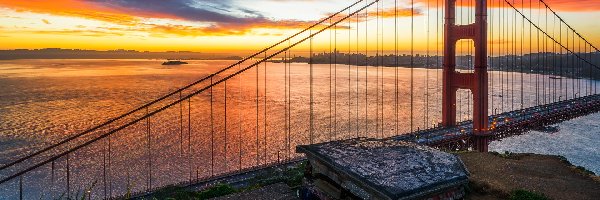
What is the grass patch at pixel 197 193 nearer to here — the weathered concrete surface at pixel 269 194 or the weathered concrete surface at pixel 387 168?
the weathered concrete surface at pixel 269 194

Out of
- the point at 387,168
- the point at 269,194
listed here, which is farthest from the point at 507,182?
the point at 269,194

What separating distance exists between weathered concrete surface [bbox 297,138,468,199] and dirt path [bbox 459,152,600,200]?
3932 mm

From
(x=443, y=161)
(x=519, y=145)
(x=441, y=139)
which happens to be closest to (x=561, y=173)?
(x=443, y=161)

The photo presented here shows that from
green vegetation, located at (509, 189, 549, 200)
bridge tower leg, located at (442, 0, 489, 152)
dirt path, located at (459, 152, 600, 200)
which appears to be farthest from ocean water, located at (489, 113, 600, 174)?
green vegetation, located at (509, 189, 549, 200)

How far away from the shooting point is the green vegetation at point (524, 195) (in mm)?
11672

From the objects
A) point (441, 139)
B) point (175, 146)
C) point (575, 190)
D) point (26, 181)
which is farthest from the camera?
point (175, 146)

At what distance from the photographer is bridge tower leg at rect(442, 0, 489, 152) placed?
3144 centimetres

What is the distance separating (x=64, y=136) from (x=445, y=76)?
50.9m

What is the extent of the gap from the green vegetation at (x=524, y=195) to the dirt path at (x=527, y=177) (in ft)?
0.86

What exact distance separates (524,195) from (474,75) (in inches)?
890

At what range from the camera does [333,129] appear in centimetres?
6341

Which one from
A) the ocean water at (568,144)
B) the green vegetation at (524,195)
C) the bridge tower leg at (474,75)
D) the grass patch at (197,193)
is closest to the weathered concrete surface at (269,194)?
the grass patch at (197,193)

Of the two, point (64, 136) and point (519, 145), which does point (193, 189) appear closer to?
point (64, 136)

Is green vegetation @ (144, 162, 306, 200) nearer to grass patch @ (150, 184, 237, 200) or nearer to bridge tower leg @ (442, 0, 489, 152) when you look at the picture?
grass patch @ (150, 184, 237, 200)
